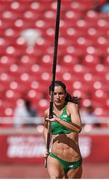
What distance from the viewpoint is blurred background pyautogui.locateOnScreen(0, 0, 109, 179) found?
592 inches

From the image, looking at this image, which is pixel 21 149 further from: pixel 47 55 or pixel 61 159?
pixel 61 159

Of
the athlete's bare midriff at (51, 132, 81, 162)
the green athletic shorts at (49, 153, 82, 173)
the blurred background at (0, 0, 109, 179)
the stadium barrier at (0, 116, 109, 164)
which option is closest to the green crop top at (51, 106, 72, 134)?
the athlete's bare midriff at (51, 132, 81, 162)

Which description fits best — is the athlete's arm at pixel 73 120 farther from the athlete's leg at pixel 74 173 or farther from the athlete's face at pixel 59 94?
the athlete's leg at pixel 74 173

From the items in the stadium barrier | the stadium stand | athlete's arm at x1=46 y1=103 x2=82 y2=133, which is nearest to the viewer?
athlete's arm at x1=46 y1=103 x2=82 y2=133

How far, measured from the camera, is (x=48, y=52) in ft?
59.4

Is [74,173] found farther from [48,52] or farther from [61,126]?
[48,52]

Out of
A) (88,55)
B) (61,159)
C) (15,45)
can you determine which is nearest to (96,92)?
(88,55)

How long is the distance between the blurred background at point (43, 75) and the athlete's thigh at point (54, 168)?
618 centimetres

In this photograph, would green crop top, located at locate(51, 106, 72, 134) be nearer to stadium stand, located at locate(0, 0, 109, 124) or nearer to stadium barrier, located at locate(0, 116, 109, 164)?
stadium barrier, located at locate(0, 116, 109, 164)

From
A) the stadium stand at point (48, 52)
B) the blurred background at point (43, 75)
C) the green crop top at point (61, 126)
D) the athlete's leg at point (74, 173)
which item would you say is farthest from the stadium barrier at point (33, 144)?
the green crop top at point (61, 126)

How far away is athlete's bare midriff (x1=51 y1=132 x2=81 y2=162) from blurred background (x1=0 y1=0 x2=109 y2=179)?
20.4 feet

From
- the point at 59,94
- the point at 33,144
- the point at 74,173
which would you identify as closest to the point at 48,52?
the point at 33,144

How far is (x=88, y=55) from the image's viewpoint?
18000mm

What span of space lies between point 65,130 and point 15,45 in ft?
35.0
